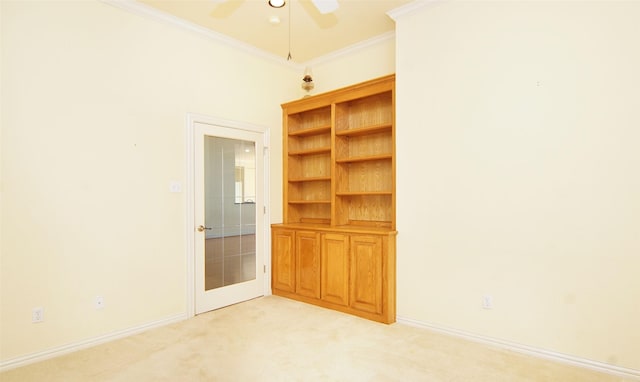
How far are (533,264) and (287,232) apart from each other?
2.64m

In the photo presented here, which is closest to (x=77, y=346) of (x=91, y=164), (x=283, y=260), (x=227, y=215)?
(x=91, y=164)

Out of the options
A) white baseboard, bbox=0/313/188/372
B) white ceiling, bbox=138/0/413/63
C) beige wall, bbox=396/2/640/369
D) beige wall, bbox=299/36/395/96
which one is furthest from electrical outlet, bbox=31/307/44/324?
beige wall, bbox=299/36/395/96

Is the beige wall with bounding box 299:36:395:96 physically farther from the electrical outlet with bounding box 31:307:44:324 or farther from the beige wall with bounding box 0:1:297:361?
the electrical outlet with bounding box 31:307:44:324

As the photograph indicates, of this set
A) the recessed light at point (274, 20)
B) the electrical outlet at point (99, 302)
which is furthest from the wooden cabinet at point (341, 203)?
the electrical outlet at point (99, 302)

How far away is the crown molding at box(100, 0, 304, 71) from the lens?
311 cm

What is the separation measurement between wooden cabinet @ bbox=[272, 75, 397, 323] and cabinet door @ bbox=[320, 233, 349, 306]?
11mm

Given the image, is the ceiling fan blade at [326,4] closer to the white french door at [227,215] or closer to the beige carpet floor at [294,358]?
the white french door at [227,215]

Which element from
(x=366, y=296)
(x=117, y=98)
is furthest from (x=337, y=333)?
(x=117, y=98)

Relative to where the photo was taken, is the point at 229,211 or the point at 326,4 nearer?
the point at 326,4

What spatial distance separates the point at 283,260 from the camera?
4.27m

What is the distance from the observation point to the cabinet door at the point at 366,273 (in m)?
3.33

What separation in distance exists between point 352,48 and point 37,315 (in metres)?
4.15

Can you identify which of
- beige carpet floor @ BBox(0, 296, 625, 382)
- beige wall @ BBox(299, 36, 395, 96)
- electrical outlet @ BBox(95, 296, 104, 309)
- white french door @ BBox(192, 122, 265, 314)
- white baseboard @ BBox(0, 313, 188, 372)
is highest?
beige wall @ BBox(299, 36, 395, 96)

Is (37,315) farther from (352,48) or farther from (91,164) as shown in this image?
(352,48)
